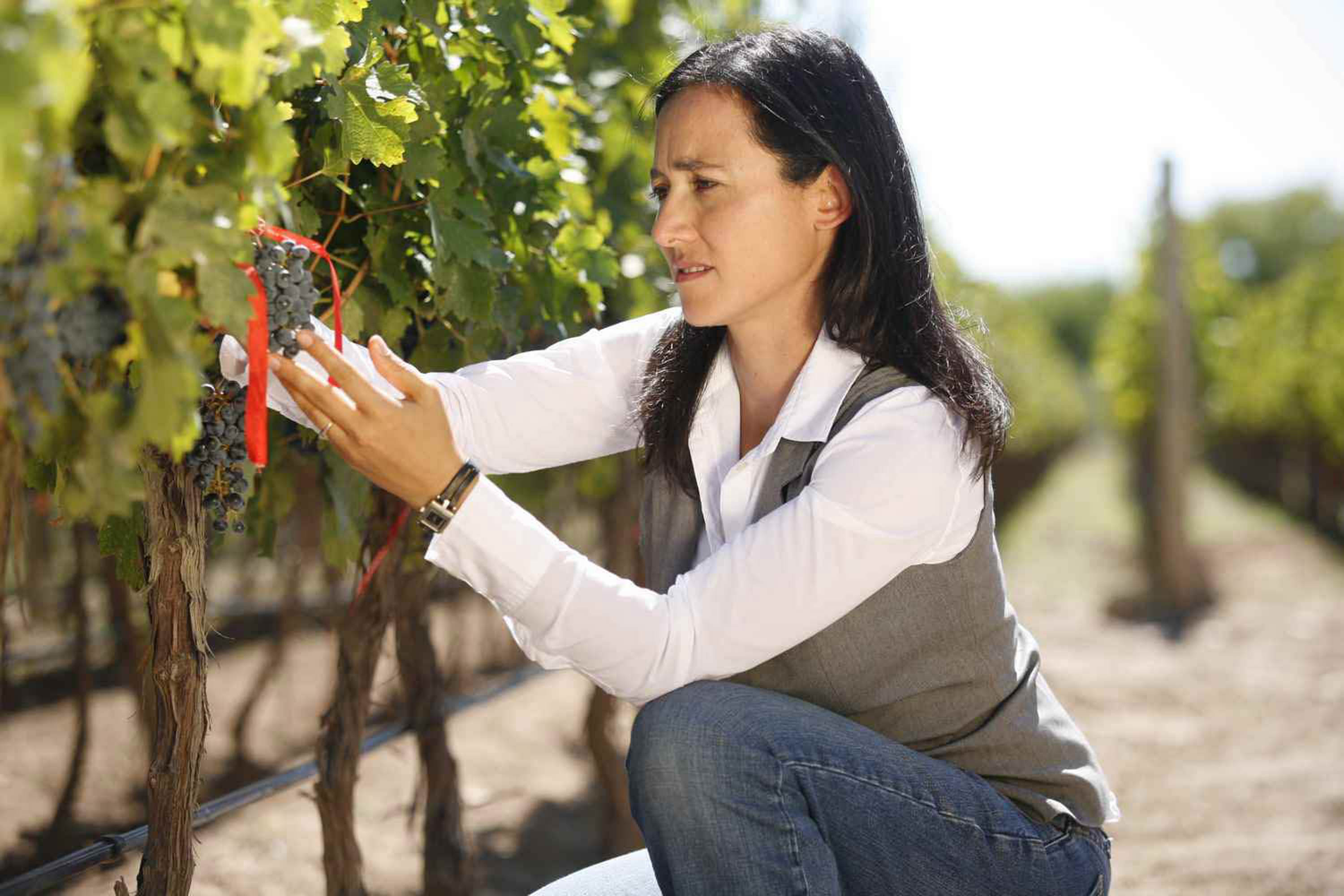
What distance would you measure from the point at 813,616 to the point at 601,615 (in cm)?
29

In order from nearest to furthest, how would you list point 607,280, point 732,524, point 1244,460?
point 732,524 < point 607,280 < point 1244,460

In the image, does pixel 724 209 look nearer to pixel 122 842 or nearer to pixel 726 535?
pixel 726 535

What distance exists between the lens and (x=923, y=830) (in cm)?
175

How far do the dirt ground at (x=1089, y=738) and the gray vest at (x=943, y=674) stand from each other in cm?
94

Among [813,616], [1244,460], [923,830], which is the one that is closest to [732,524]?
[813,616]

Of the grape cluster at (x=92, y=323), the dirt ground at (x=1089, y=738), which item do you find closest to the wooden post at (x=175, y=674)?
the dirt ground at (x=1089, y=738)

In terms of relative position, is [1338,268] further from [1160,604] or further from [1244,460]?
[1160,604]

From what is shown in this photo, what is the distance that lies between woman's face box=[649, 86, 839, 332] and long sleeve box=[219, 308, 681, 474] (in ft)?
0.80

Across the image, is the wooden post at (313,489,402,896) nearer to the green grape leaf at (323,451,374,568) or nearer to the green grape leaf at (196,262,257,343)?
the green grape leaf at (323,451,374,568)

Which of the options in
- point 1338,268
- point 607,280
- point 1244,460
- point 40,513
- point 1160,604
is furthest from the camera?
point 1244,460

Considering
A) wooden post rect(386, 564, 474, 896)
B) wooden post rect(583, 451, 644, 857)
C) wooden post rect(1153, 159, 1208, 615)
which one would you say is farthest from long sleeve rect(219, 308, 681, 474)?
wooden post rect(1153, 159, 1208, 615)

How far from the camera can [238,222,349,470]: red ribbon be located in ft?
4.60

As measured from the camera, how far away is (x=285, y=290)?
1.46 metres

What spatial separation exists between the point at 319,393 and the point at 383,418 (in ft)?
0.24
